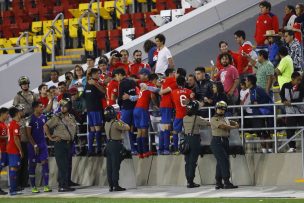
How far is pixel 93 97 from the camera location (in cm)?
2812

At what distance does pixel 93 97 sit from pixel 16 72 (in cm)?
754

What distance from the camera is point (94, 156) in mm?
28938

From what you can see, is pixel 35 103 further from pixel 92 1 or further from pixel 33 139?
pixel 92 1

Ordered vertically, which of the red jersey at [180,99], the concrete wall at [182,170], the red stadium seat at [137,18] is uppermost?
the red stadium seat at [137,18]

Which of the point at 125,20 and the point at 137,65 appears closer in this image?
the point at 137,65

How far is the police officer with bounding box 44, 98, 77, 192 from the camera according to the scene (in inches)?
1085

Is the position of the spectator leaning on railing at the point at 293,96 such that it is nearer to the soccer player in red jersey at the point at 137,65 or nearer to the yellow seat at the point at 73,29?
the soccer player in red jersey at the point at 137,65

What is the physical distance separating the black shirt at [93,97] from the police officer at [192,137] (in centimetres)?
301

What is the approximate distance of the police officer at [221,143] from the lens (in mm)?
25141

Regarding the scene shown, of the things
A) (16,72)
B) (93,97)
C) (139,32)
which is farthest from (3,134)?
(139,32)

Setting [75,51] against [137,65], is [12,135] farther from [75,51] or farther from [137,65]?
[75,51]

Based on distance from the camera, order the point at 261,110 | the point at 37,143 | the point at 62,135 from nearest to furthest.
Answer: the point at 261,110, the point at 62,135, the point at 37,143

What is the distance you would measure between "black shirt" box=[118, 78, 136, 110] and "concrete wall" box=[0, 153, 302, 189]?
1.23 m

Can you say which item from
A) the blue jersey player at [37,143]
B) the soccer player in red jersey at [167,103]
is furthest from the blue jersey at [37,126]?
the soccer player in red jersey at [167,103]
